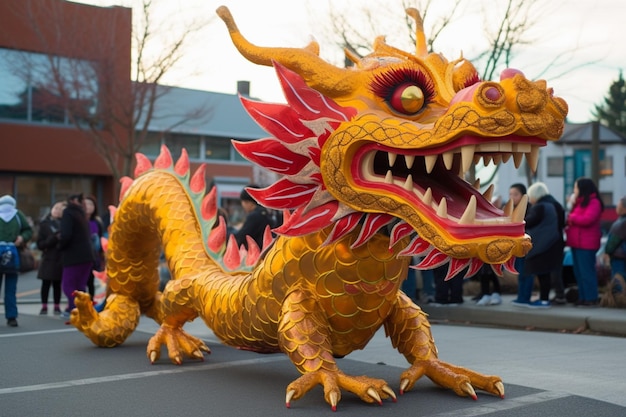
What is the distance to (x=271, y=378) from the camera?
5.79m

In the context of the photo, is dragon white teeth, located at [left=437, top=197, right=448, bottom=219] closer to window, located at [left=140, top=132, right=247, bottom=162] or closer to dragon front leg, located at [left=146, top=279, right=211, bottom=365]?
dragon front leg, located at [left=146, top=279, right=211, bottom=365]

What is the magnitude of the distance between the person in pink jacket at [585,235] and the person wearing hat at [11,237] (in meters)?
6.78

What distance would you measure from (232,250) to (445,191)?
2.28 metres

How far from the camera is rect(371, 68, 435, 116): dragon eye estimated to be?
4488 mm

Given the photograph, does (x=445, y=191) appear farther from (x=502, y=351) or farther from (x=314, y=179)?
(x=502, y=351)

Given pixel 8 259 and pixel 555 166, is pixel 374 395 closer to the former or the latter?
pixel 8 259

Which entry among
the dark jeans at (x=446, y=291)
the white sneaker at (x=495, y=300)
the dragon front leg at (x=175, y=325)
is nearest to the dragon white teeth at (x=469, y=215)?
the dragon front leg at (x=175, y=325)

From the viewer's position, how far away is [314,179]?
15.6ft

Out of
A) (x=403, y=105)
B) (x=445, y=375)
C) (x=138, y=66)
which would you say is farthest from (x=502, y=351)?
(x=138, y=66)

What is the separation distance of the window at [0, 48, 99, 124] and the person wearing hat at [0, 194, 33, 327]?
11532mm

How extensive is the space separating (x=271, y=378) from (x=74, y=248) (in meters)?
5.52

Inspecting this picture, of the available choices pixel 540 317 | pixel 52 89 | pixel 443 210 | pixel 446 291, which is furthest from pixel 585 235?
pixel 52 89

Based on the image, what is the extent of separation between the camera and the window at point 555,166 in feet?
166

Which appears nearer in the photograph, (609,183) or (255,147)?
(255,147)
